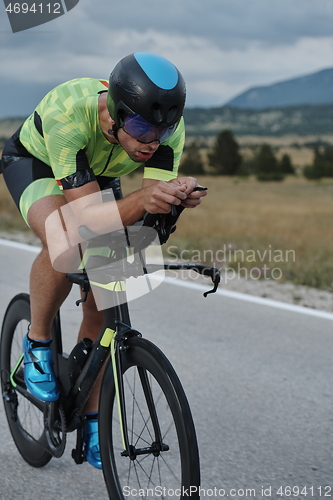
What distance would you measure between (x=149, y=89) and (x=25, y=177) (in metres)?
0.89

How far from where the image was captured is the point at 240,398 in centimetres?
401

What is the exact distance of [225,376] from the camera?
14.3 ft

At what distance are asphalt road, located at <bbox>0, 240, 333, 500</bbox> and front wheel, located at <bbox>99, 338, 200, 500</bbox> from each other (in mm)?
325

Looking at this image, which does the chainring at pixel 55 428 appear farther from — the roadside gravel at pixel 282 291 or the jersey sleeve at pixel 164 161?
the roadside gravel at pixel 282 291

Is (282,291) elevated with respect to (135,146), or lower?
lower

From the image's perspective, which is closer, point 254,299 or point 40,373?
point 40,373

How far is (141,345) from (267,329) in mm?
3306

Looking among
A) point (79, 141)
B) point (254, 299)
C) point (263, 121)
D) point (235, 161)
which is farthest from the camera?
point (263, 121)

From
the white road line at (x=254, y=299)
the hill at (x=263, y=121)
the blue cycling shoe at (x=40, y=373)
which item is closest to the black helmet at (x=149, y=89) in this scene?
the blue cycling shoe at (x=40, y=373)

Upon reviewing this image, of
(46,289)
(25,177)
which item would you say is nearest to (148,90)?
(25,177)

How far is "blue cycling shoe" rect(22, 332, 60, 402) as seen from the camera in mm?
2801

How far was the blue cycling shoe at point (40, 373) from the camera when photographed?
2.80 metres

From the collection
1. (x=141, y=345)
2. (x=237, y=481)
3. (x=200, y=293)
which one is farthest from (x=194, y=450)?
(x=200, y=293)

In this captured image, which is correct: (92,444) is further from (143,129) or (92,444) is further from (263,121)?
(263,121)
